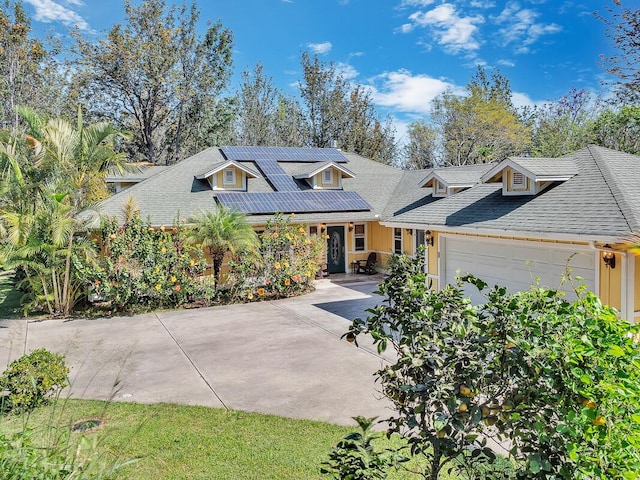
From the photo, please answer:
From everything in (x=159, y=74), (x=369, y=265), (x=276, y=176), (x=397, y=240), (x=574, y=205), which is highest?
(x=159, y=74)

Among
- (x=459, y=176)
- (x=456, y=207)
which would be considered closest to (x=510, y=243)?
(x=456, y=207)

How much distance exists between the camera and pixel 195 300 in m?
15.9

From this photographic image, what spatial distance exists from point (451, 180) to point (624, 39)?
7.22 metres

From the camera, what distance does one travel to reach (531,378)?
2744 millimetres

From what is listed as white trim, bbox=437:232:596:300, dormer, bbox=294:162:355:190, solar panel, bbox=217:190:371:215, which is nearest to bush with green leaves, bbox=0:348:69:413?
white trim, bbox=437:232:596:300

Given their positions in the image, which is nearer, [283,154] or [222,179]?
[222,179]

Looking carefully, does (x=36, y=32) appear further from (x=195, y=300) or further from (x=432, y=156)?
(x=432, y=156)

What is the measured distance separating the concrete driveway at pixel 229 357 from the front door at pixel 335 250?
5.44 meters

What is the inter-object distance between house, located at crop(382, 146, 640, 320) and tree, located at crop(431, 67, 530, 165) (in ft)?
75.7

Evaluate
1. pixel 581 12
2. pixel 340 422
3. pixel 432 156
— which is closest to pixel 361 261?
pixel 581 12

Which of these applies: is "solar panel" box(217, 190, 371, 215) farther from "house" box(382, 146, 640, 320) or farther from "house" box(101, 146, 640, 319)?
"house" box(382, 146, 640, 320)

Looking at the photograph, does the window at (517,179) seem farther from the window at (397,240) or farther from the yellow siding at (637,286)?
the window at (397,240)

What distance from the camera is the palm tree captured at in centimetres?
1523

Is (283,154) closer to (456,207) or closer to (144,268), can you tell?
(144,268)
